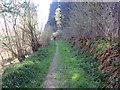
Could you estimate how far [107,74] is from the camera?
636 centimetres

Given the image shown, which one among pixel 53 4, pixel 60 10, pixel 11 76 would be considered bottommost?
pixel 11 76

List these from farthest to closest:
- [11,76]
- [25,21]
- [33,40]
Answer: [33,40] < [25,21] < [11,76]

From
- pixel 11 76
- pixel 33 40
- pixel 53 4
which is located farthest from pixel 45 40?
pixel 53 4

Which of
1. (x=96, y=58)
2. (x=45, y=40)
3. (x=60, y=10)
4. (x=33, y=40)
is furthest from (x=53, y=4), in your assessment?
(x=96, y=58)

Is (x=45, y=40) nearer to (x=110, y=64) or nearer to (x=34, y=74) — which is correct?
(x=34, y=74)

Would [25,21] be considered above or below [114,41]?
above

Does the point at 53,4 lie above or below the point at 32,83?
above

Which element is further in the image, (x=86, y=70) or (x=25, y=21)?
(x=25, y=21)

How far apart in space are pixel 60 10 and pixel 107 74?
4117 centimetres

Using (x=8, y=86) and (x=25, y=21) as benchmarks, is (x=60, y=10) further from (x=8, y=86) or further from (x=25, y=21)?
(x=8, y=86)

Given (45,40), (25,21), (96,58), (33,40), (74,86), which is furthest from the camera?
(45,40)

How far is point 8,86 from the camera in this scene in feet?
19.9

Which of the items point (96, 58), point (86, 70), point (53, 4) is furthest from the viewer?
point (53, 4)

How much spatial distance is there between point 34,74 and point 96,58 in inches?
187
